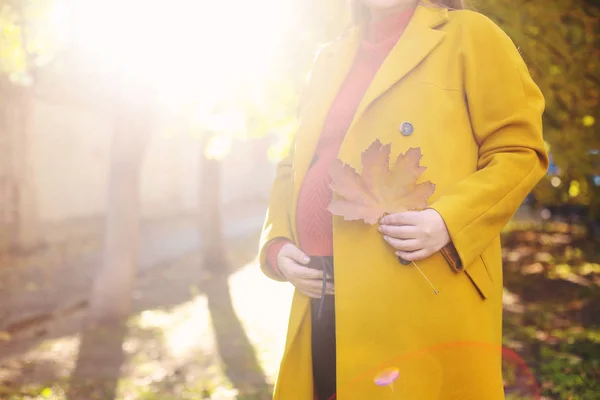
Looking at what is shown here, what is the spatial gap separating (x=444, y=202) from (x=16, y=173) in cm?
1256

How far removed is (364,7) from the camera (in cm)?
189

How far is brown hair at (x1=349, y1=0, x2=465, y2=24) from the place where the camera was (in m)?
1.80

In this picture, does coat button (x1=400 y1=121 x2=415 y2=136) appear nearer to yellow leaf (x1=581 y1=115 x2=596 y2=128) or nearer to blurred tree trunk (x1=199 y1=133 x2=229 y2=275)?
yellow leaf (x1=581 y1=115 x2=596 y2=128)

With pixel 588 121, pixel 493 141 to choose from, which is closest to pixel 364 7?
pixel 493 141

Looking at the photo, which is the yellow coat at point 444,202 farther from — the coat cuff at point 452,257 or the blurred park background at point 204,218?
the blurred park background at point 204,218

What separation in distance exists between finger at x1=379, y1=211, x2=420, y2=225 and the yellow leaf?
203 inches

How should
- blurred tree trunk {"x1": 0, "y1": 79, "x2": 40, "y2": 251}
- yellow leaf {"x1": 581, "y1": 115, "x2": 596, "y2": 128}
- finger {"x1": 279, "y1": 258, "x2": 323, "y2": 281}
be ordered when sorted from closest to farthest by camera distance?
finger {"x1": 279, "y1": 258, "x2": 323, "y2": 281} < yellow leaf {"x1": 581, "y1": 115, "x2": 596, "y2": 128} < blurred tree trunk {"x1": 0, "y1": 79, "x2": 40, "y2": 251}

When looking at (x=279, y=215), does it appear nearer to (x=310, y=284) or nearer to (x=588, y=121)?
(x=310, y=284)

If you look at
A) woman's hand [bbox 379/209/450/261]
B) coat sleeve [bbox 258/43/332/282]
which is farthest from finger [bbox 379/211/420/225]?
coat sleeve [bbox 258/43/332/282]

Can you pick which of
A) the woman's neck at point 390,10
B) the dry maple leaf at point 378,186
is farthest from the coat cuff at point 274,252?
the woman's neck at point 390,10

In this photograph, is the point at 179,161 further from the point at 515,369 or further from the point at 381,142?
the point at 381,142

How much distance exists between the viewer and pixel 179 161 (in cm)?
2020

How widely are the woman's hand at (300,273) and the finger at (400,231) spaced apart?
0.96 ft

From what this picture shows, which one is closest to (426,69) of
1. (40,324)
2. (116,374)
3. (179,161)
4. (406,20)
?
(406,20)
